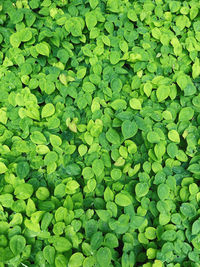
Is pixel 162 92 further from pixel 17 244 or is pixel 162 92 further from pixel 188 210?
pixel 17 244

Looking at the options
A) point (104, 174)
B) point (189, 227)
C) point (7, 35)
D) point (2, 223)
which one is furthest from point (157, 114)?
point (7, 35)

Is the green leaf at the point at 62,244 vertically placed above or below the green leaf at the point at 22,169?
below

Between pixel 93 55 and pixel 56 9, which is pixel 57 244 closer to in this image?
pixel 93 55

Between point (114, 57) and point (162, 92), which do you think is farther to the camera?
point (114, 57)

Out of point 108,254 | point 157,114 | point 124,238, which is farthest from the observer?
point 157,114

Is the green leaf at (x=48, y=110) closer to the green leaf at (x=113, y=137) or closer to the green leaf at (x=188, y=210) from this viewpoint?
the green leaf at (x=113, y=137)

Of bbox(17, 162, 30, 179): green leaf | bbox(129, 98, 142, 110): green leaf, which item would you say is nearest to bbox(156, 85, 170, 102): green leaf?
bbox(129, 98, 142, 110): green leaf

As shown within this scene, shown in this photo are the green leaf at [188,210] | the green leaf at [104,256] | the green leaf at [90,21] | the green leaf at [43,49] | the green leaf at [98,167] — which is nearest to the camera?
the green leaf at [104,256]

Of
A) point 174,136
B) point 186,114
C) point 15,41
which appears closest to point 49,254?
point 174,136

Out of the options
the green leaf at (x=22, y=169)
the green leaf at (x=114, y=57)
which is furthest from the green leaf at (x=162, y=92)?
the green leaf at (x=22, y=169)
